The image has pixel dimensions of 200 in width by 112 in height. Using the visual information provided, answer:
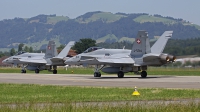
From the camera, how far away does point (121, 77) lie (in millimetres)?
49344

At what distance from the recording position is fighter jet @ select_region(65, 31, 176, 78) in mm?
45125

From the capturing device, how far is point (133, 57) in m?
47.2

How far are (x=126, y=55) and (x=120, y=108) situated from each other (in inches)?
1170

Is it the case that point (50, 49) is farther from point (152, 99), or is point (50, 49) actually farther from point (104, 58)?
point (152, 99)

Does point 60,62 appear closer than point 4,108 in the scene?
No

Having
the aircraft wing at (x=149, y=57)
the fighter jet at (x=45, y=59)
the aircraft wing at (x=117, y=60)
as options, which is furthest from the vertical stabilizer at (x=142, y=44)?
the fighter jet at (x=45, y=59)

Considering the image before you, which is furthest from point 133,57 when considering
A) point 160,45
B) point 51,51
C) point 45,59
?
point 45,59

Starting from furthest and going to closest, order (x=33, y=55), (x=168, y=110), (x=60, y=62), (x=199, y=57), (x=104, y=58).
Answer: (x=33, y=55) < (x=60, y=62) < (x=104, y=58) < (x=199, y=57) < (x=168, y=110)

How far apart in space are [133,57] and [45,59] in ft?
81.1

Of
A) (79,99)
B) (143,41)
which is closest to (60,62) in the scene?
(143,41)

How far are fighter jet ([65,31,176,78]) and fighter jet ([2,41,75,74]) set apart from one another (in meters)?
14.7

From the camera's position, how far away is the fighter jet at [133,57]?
45.1m

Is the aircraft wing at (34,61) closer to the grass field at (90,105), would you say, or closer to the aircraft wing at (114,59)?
the aircraft wing at (114,59)

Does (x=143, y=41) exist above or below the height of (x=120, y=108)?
above
